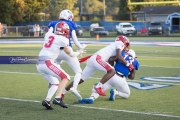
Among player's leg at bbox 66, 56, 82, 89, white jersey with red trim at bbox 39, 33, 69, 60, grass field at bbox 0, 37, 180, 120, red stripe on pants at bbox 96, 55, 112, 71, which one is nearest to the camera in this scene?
grass field at bbox 0, 37, 180, 120

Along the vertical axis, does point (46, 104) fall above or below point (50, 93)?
below

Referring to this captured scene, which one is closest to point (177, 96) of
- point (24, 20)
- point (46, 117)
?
point (46, 117)

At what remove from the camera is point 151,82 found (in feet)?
41.7

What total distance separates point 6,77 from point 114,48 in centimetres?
527

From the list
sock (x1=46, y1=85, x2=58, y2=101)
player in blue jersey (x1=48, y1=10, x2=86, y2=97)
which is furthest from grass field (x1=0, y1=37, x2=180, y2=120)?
player in blue jersey (x1=48, y1=10, x2=86, y2=97)

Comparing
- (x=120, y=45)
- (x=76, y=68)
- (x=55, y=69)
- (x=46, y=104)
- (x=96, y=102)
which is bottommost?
(x=96, y=102)

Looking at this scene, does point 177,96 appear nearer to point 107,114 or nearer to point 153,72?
point 107,114

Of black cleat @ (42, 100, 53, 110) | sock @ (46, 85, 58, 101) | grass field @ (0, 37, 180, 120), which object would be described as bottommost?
grass field @ (0, 37, 180, 120)

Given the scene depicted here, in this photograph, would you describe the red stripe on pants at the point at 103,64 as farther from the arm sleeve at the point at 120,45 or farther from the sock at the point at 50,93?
the sock at the point at 50,93

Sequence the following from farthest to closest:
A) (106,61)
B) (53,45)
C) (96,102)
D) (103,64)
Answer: (106,61)
(96,102)
(103,64)
(53,45)

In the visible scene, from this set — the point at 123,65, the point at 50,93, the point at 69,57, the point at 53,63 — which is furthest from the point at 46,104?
the point at 123,65

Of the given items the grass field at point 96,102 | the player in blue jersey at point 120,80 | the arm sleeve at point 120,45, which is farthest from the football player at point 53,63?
the arm sleeve at point 120,45

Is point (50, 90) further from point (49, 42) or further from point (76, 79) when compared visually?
point (76, 79)

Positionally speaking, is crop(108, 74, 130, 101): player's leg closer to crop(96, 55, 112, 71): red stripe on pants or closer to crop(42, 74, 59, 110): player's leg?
crop(96, 55, 112, 71): red stripe on pants
